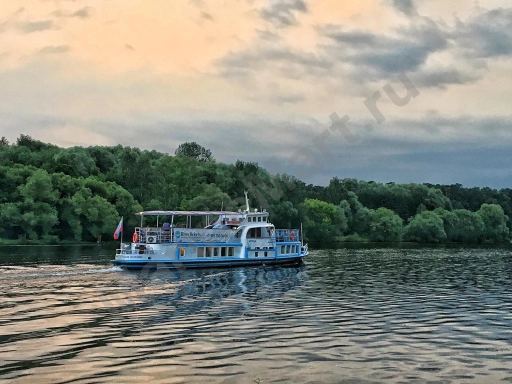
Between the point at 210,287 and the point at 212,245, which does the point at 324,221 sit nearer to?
the point at 212,245

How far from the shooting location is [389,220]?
189 m

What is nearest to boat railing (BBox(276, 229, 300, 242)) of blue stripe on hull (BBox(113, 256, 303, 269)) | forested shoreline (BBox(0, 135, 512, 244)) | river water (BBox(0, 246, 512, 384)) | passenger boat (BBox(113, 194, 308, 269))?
passenger boat (BBox(113, 194, 308, 269))

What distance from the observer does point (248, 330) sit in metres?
32.0

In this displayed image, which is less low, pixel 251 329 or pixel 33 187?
pixel 33 187

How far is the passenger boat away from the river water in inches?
330

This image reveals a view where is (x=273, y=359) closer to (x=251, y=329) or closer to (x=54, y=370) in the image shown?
(x=251, y=329)

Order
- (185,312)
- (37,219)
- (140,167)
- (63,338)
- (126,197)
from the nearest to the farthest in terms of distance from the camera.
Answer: (63,338) < (185,312) < (37,219) < (126,197) < (140,167)

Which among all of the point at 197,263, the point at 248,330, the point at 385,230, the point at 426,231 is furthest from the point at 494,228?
the point at 248,330

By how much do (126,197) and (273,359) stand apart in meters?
127

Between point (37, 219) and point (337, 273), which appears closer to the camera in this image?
point (337, 273)

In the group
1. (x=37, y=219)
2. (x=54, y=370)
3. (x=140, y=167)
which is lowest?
(x=54, y=370)

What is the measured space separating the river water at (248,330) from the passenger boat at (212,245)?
839 cm

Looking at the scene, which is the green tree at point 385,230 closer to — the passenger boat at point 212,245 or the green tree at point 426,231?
the green tree at point 426,231

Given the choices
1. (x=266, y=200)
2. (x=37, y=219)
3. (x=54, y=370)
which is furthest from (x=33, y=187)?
(x=54, y=370)
